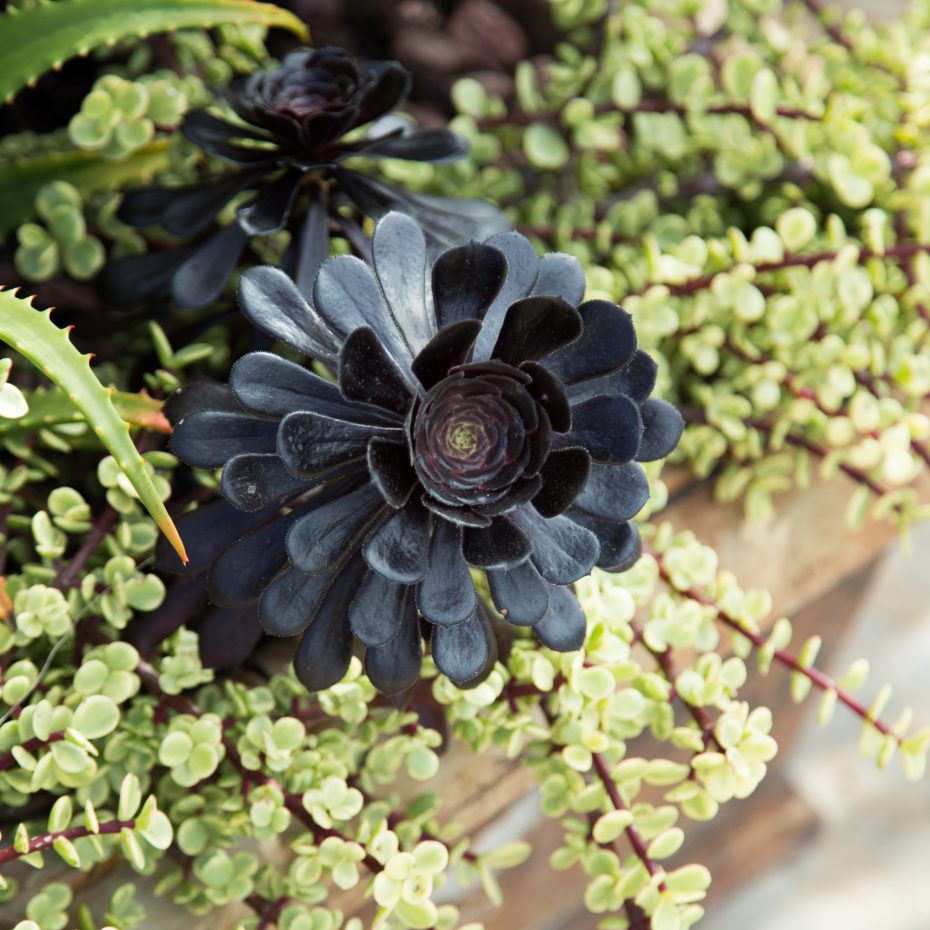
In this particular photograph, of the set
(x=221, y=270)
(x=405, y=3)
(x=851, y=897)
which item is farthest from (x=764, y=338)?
(x=851, y=897)

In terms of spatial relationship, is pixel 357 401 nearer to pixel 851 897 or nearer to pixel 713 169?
pixel 713 169

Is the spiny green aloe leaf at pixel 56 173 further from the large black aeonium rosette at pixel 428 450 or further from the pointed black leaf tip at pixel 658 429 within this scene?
the pointed black leaf tip at pixel 658 429

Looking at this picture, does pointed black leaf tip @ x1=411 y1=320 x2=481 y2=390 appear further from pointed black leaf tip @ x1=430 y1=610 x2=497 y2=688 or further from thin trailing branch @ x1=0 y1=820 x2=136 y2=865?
thin trailing branch @ x1=0 y1=820 x2=136 y2=865

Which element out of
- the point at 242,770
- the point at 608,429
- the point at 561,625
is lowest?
the point at 242,770

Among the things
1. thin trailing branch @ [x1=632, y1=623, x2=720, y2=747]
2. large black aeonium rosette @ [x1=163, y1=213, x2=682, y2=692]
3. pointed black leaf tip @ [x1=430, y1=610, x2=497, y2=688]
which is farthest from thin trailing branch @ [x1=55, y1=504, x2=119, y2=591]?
thin trailing branch @ [x1=632, y1=623, x2=720, y2=747]

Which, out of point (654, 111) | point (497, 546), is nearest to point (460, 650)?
point (497, 546)

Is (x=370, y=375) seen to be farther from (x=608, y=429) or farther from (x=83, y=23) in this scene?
(x=83, y=23)
